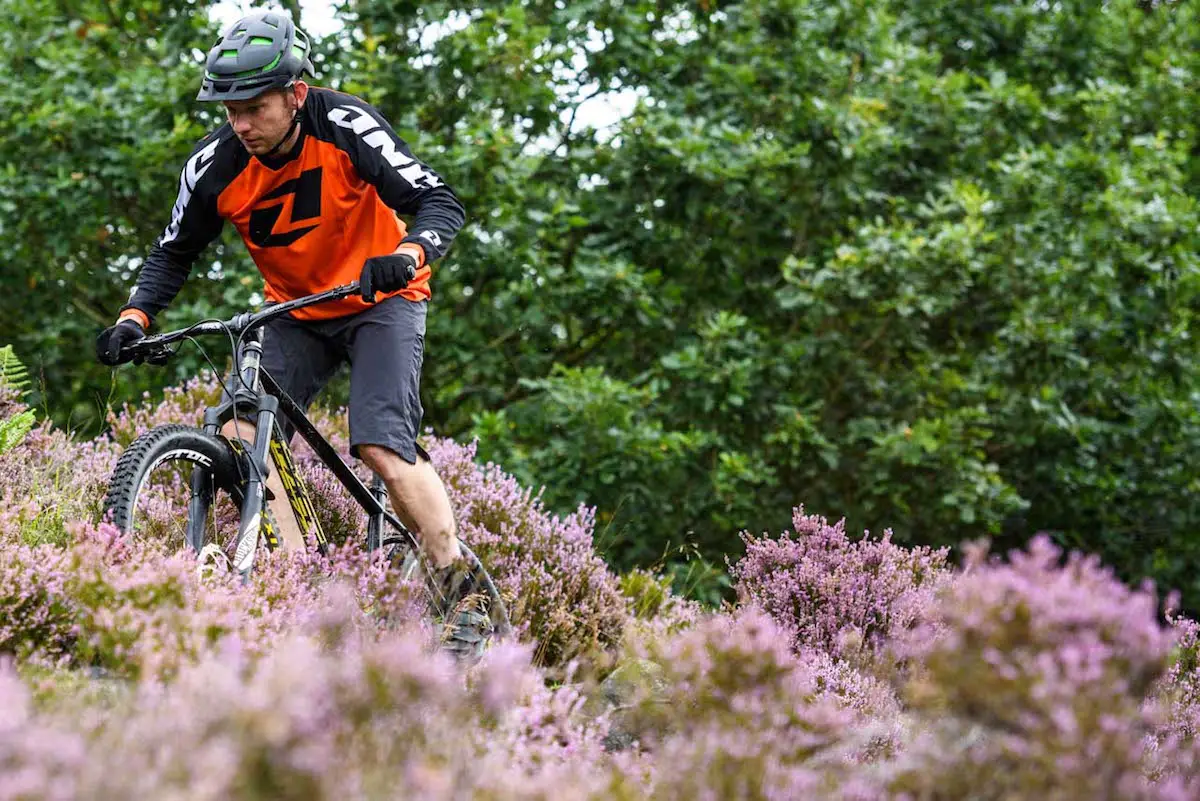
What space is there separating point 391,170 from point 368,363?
0.68 metres

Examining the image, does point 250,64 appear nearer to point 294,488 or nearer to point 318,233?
point 318,233

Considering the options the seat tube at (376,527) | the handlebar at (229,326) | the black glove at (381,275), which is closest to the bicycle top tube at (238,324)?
the handlebar at (229,326)

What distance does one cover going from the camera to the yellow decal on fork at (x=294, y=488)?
14.2 feet

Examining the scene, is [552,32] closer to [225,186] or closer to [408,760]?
[225,186]

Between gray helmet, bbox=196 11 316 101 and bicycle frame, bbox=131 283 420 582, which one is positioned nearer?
bicycle frame, bbox=131 283 420 582

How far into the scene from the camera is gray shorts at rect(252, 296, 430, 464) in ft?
14.0

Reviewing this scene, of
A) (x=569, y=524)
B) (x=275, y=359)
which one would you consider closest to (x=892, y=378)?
(x=569, y=524)

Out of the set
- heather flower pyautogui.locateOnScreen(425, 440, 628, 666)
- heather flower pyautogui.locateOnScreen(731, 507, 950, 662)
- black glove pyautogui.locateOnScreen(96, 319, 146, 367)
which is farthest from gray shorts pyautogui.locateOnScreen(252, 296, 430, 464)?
heather flower pyautogui.locateOnScreen(731, 507, 950, 662)

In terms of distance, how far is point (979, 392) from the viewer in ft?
30.6

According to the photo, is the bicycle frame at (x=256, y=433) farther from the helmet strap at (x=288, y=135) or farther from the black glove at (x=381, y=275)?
the helmet strap at (x=288, y=135)

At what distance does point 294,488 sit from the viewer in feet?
14.5

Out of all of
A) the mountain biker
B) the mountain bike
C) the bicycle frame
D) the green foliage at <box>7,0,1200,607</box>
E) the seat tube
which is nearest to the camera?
the mountain bike

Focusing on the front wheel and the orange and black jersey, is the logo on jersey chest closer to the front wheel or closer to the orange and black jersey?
the orange and black jersey

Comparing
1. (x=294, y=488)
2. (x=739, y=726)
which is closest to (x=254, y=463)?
(x=294, y=488)
